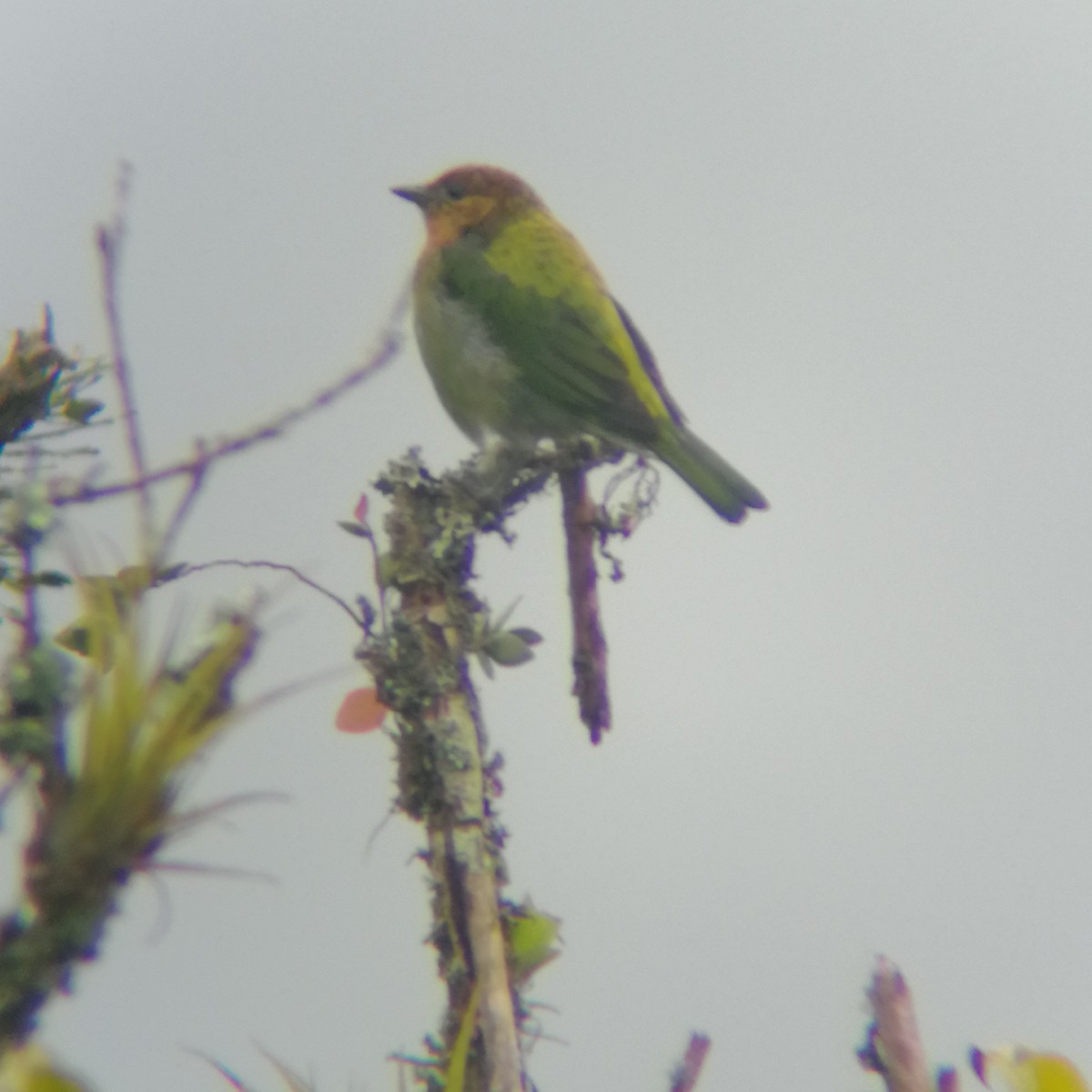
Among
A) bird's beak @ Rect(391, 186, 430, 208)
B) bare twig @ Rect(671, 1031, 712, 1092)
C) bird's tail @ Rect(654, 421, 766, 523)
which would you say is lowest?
bare twig @ Rect(671, 1031, 712, 1092)

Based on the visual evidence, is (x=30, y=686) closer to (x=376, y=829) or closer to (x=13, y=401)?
(x=13, y=401)

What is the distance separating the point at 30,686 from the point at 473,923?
1.16 m

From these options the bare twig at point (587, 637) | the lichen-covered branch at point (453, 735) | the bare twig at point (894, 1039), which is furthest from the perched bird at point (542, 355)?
the bare twig at point (894, 1039)

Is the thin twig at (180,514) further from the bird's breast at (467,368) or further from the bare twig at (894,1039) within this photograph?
the bird's breast at (467,368)

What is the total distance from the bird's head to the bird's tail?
1889 mm

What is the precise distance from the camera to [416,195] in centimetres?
792

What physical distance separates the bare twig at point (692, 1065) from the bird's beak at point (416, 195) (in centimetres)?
630

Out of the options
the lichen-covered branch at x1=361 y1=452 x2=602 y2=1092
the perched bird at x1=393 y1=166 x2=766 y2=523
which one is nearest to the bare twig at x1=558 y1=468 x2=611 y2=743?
the lichen-covered branch at x1=361 y1=452 x2=602 y2=1092

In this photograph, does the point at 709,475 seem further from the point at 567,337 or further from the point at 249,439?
the point at 249,439

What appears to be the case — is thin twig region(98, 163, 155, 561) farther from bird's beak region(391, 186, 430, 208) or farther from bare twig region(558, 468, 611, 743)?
bird's beak region(391, 186, 430, 208)

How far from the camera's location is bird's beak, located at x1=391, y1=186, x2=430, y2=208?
7.90 meters

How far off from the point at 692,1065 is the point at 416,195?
638 centimetres

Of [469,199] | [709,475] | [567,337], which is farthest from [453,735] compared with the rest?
[469,199]

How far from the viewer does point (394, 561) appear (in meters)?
3.10
